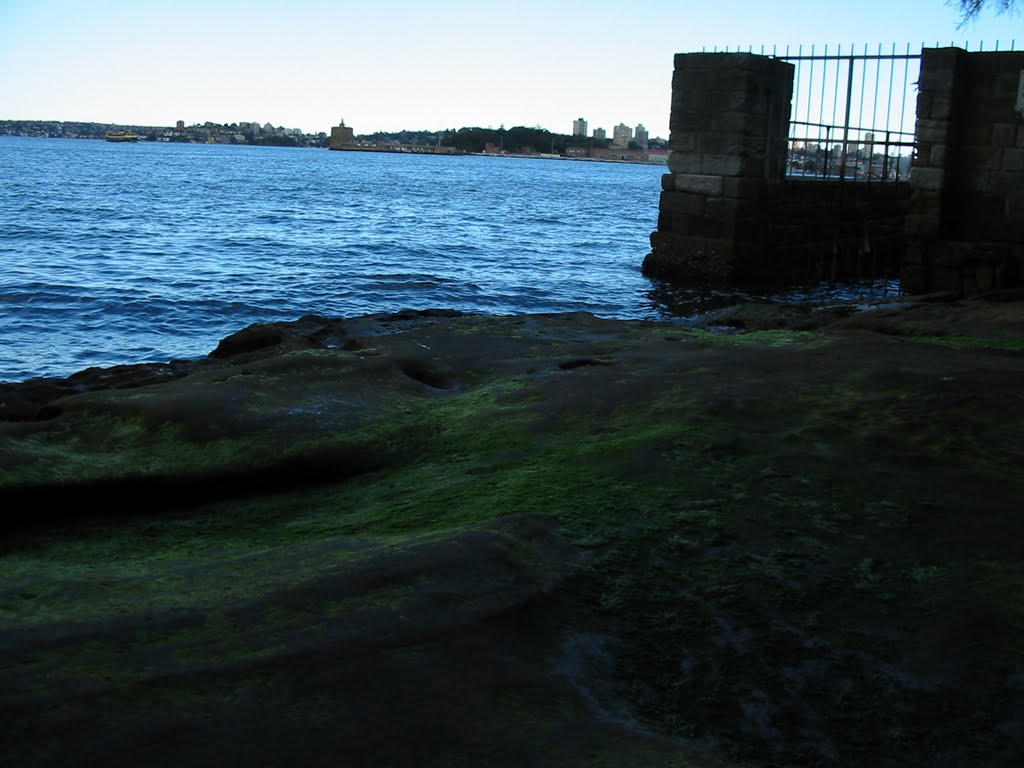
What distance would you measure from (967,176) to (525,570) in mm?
13136

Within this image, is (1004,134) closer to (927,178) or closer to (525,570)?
(927,178)

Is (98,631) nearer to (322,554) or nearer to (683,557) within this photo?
(322,554)

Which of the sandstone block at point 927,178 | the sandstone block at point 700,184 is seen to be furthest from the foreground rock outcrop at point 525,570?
the sandstone block at point 700,184

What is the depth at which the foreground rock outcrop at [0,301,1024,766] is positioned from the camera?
2.51 metres

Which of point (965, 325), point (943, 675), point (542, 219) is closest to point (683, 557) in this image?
point (943, 675)

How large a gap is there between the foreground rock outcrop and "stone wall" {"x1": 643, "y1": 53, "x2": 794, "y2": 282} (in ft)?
37.6

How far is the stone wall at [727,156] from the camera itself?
→ 17.0 metres

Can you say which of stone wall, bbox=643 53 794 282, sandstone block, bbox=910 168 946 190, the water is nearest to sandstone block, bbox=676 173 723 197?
stone wall, bbox=643 53 794 282

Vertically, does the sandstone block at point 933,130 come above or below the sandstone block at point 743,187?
above

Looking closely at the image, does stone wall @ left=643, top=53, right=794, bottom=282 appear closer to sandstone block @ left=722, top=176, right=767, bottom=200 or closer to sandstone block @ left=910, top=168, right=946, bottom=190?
sandstone block @ left=722, top=176, right=767, bottom=200

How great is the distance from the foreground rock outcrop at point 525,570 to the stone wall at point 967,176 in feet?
27.6

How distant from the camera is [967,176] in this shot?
46.8ft

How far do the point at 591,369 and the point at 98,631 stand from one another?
4.19 meters

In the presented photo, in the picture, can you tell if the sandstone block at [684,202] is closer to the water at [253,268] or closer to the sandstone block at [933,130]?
the water at [253,268]
